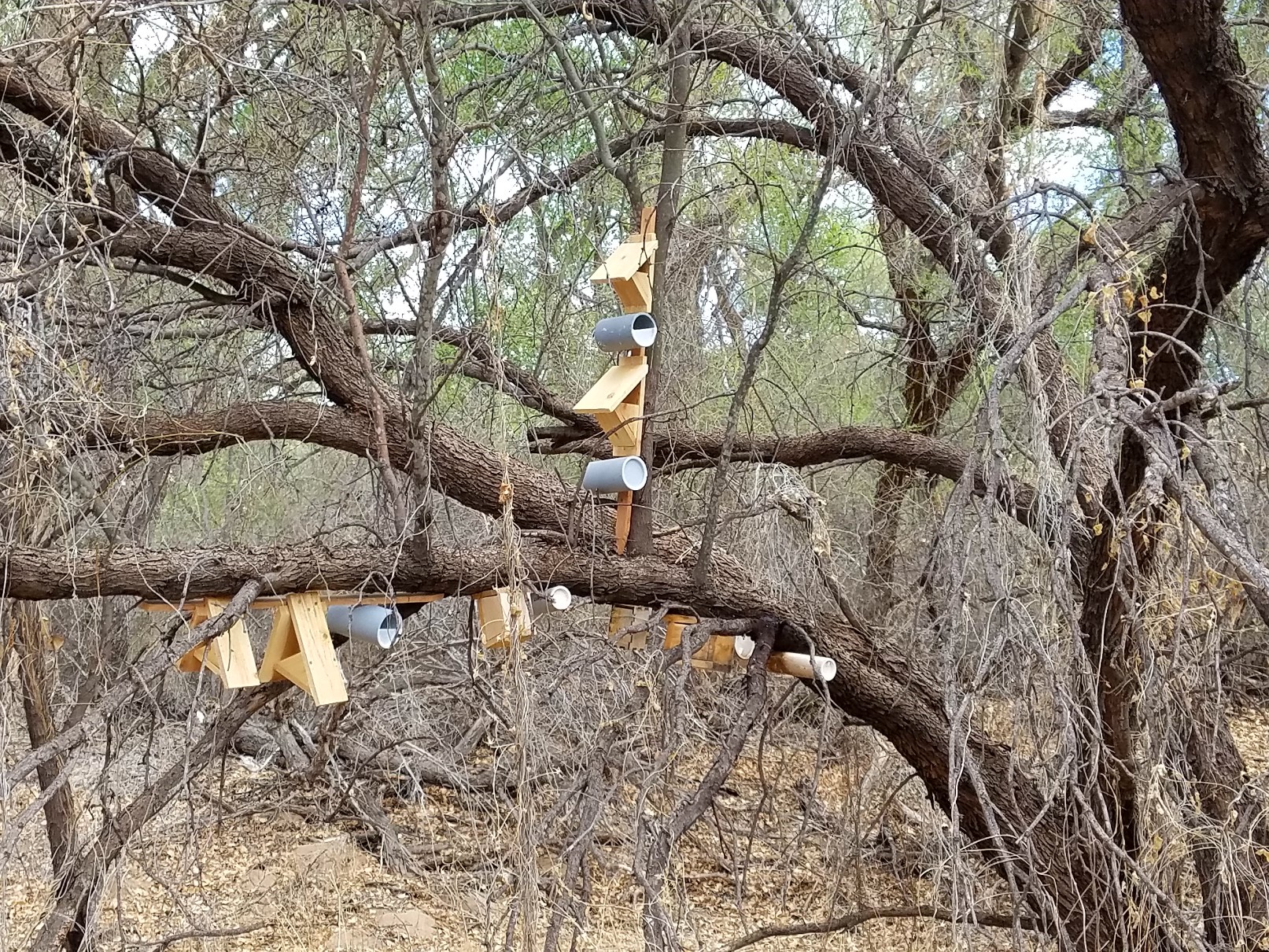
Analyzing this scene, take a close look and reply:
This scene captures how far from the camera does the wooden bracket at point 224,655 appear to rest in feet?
11.6

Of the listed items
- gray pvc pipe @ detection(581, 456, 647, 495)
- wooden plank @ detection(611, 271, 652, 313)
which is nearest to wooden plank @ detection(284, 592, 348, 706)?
gray pvc pipe @ detection(581, 456, 647, 495)

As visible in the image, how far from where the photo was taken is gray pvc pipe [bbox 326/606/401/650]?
3508 mm

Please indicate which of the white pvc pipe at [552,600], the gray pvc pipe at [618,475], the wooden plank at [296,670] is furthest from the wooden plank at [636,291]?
the wooden plank at [296,670]

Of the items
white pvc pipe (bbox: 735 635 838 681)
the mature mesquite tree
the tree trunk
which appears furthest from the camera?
the tree trunk

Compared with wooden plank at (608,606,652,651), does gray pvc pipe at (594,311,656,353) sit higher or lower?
higher

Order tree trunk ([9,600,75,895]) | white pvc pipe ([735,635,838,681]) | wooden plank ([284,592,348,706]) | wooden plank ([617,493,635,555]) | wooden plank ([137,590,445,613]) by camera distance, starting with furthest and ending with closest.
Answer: tree trunk ([9,600,75,895])
white pvc pipe ([735,635,838,681])
wooden plank ([617,493,635,555])
wooden plank ([137,590,445,613])
wooden plank ([284,592,348,706])

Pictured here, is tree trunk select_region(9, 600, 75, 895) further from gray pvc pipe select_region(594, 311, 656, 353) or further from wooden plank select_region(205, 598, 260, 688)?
gray pvc pipe select_region(594, 311, 656, 353)

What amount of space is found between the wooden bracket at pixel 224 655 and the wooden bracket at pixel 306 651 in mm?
67

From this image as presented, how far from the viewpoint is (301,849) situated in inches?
256

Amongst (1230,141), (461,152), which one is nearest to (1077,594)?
(1230,141)

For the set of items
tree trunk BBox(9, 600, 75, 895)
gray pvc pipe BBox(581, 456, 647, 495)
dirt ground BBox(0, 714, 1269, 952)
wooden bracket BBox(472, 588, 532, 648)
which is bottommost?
dirt ground BBox(0, 714, 1269, 952)

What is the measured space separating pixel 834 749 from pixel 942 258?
2.62 metres

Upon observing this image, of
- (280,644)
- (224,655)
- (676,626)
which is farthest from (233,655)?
(676,626)

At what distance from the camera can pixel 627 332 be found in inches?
137
